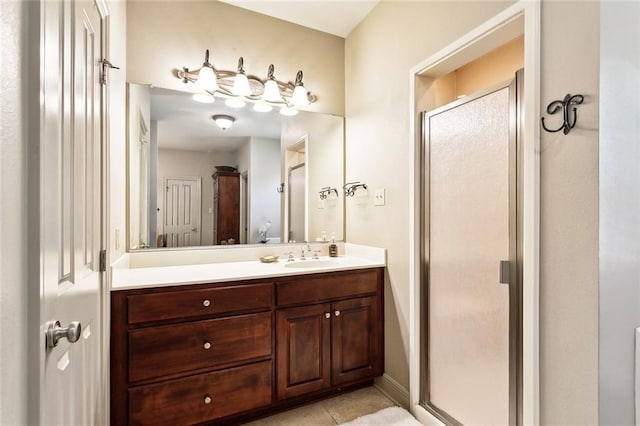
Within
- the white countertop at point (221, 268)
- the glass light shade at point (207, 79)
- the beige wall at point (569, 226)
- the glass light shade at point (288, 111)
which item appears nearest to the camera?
the beige wall at point (569, 226)

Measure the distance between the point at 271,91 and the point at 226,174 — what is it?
0.71m

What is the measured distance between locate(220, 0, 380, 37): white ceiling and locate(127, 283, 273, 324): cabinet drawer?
1.98m

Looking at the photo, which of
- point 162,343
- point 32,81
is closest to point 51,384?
point 32,81

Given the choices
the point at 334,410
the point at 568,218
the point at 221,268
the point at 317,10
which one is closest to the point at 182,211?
the point at 221,268

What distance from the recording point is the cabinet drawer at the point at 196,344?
147 cm

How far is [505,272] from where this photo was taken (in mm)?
1395

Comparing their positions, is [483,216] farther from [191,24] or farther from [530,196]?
[191,24]

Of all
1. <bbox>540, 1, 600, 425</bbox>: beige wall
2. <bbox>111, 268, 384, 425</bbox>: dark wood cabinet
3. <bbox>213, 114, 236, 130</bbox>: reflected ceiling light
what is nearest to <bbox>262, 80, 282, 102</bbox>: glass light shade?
A: <bbox>213, 114, 236, 130</bbox>: reflected ceiling light

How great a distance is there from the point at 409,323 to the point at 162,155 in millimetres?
1948

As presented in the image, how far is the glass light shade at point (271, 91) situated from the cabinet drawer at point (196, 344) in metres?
1.55

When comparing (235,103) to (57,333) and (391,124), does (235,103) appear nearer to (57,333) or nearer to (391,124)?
(391,124)

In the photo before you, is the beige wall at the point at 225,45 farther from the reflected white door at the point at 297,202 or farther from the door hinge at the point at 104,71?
the door hinge at the point at 104,71

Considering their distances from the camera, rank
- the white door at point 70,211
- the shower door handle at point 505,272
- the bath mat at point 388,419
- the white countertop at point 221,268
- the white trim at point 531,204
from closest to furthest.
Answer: the white door at point 70,211
the white trim at point 531,204
the shower door handle at point 505,272
the white countertop at point 221,268
the bath mat at point 388,419

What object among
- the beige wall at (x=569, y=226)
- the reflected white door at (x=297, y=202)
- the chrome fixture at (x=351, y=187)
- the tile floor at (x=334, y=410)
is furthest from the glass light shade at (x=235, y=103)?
the tile floor at (x=334, y=410)
